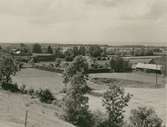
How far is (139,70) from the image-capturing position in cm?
8956

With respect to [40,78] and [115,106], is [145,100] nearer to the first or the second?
[115,106]

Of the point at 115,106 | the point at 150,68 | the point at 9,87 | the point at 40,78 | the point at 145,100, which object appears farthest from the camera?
the point at 150,68

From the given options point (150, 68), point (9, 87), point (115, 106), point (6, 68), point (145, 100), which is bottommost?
point (145, 100)

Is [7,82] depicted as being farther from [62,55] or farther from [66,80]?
[62,55]

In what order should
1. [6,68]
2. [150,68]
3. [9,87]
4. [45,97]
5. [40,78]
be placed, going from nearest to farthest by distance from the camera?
[45,97] < [9,87] < [6,68] < [40,78] < [150,68]

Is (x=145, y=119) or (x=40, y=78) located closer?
(x=145, y=119)

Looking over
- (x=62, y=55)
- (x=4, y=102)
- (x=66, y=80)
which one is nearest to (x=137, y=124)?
(x=4, y=102)

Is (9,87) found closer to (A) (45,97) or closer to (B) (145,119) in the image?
(A) (45,97)

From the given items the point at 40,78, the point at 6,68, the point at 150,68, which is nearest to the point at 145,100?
the point at 6,68

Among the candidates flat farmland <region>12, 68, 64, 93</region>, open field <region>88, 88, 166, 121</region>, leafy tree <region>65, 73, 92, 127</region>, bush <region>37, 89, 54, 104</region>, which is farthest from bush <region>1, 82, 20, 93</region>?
leafy tree <region>65, 73, 92, 127</region>

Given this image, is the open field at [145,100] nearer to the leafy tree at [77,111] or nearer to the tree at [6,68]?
the leafy tree at [77,111]

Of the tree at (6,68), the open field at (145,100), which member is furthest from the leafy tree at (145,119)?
the tree at (6,68)

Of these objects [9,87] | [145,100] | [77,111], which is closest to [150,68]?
[145,100]

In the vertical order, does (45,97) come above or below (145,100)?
above
